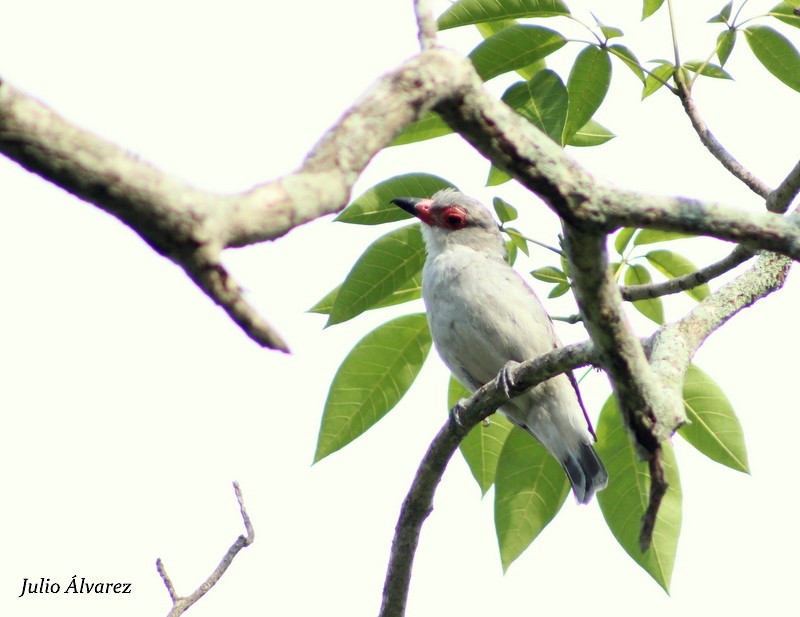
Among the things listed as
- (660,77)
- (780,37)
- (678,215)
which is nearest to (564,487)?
(660,77)

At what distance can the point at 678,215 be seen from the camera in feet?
7.12

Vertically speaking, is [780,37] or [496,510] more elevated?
[780,37]

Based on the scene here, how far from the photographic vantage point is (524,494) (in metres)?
4.52

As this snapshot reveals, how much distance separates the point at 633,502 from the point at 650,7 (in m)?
2.35

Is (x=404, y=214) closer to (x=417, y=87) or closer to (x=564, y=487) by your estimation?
(x=564, y=487)

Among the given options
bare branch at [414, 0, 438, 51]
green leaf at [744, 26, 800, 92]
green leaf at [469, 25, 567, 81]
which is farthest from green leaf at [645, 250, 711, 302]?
bare branch at [414, 0, 438, 51]

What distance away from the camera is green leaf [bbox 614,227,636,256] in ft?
15.7

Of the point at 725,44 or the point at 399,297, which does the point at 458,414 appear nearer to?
the point at 399,297

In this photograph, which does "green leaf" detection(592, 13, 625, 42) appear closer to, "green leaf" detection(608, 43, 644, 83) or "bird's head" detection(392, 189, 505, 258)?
"green leaf" detection(608, 43, 644, 83)

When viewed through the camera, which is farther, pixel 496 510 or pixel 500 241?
pixel 500 241

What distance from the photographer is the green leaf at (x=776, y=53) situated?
4492 millimetres

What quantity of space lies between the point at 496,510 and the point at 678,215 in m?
2.58

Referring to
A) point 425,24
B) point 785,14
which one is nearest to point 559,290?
point 785,14

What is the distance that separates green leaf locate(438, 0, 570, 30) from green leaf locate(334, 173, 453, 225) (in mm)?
710
